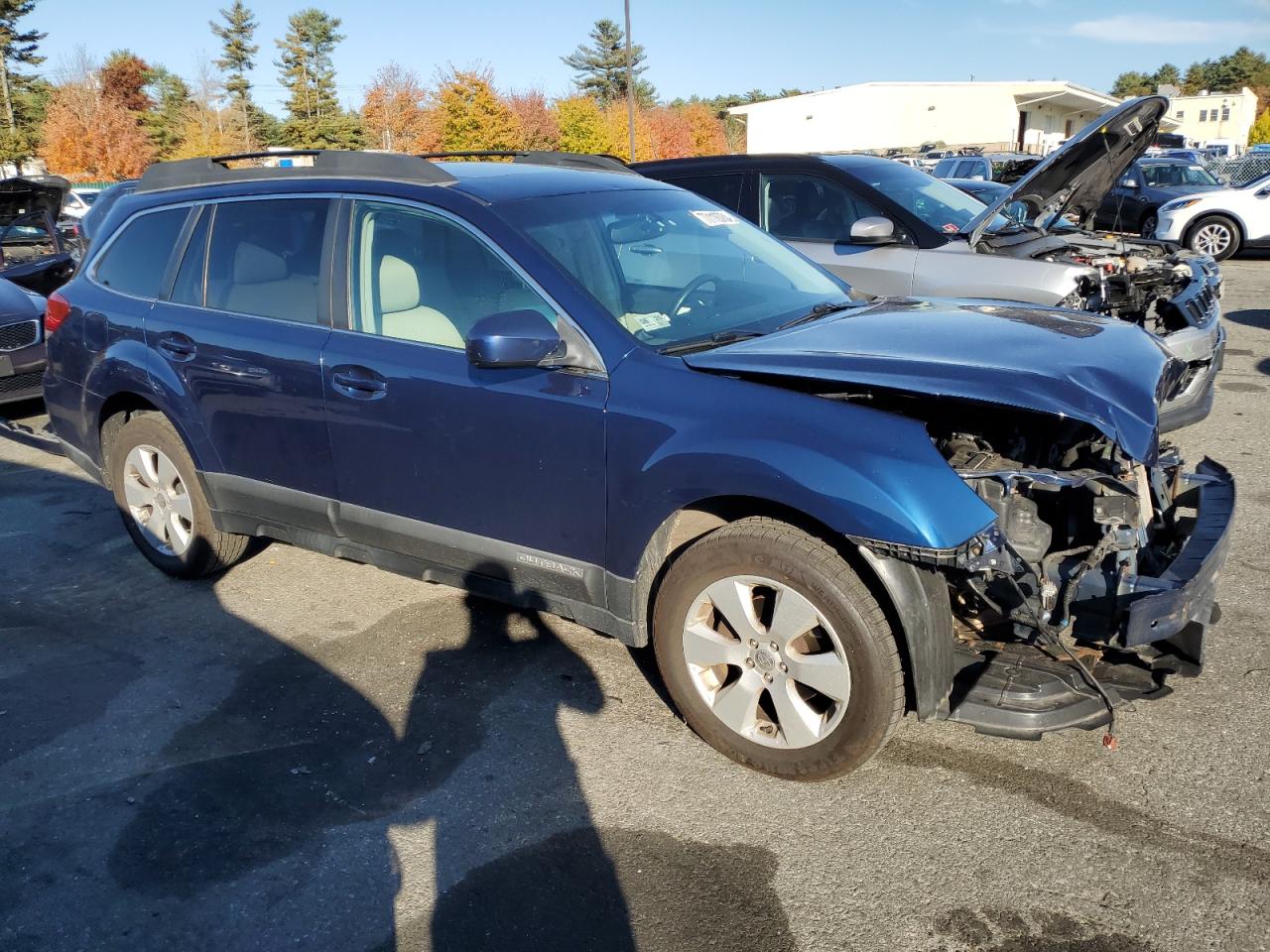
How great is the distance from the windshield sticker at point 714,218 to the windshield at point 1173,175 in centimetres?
1782

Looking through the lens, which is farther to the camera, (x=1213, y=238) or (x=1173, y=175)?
(x=1173, y=175)

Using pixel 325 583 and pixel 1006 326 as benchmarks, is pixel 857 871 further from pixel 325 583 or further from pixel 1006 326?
pixel 325 583

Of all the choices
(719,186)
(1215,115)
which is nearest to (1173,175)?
(719,186)

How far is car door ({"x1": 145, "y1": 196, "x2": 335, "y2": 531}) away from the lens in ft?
13.2

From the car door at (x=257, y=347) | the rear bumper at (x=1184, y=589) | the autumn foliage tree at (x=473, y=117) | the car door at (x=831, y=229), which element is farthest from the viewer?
the autumn foliage tree at (x=473, y=117)

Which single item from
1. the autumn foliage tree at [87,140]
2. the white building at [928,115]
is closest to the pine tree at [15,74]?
the autumn foliage tree at [87,140]

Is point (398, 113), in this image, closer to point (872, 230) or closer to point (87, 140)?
point (87, 140)

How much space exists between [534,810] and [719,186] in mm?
5669

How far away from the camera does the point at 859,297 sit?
4.29 metres

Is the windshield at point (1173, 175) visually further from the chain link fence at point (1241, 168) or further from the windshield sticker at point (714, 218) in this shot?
the windshield sticker at point (714, 218)

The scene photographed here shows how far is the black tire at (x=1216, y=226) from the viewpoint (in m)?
16.6

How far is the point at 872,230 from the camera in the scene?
6.70 m

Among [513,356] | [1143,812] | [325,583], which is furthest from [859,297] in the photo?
[325,583]

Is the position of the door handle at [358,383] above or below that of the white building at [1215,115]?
below
